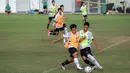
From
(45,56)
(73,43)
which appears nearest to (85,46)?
(73,43)

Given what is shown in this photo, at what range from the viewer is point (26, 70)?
12.2 metres

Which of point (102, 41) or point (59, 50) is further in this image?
point (102, 41)

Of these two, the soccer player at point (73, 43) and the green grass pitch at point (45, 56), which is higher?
the soccer player at point (73, 43)

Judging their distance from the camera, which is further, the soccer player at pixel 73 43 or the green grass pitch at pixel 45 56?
the green grass pitch at pixel 45 56

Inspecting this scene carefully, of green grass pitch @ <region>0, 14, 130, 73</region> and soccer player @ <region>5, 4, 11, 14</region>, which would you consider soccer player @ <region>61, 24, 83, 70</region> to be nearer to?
green grass pitch @ <region>0, 14, 130, 73</region>

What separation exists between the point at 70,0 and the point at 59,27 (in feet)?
115

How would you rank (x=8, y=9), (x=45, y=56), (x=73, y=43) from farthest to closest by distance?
(x=8, y=9), (x=45, y=56), (x=73, y=43)

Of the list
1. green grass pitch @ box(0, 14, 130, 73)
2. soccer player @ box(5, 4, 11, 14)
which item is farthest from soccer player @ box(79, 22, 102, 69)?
soccer player @ box(5, 4, 11, 14)

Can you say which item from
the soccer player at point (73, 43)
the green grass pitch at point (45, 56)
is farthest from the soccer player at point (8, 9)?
the soccer player at point (73, 43)

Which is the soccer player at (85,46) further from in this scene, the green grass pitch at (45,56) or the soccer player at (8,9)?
the soccer player at (8,9)

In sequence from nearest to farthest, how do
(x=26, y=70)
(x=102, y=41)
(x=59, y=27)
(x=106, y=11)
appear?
(x=26, y=70), (x=102, y=41), (x=59, y=27), (x=106, y=11)

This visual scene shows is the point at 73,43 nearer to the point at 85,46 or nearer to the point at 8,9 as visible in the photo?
the point at 85,46

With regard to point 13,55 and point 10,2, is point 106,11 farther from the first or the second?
point 13,55

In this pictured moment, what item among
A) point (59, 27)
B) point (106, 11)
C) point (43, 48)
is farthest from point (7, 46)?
point (106, 11)
